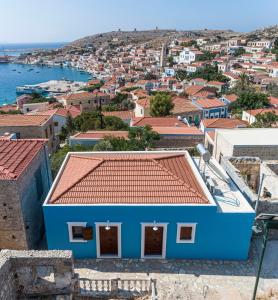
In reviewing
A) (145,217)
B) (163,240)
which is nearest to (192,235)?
(163,240)

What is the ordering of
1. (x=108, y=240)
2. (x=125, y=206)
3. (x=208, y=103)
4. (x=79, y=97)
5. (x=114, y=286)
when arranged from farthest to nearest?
(x=79, y=97) → (x=208, y=103) → (x=108, y=240) → (x=125, y=206) → (x=114, y=286)

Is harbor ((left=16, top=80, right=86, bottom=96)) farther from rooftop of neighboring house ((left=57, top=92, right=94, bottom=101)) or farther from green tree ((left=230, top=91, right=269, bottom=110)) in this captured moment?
green tree ((left=230, top=91, right=269, bottom=110))

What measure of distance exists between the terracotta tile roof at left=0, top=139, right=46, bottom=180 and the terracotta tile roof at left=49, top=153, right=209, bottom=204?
1922 mm

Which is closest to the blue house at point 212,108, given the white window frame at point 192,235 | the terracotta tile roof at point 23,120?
the terracotta tile roof at point 23,120

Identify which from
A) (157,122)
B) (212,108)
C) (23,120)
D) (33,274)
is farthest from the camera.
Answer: (212,108)

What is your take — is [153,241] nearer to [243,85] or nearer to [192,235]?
[192,235]

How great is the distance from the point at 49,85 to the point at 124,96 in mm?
53499

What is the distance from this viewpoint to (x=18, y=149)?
15.9 m

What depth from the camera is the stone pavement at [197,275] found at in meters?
12.4

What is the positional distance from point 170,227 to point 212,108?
173ft

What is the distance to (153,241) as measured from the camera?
46.3ft

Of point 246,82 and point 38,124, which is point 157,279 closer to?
point 38,124

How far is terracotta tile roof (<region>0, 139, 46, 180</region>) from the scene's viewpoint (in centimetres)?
1323

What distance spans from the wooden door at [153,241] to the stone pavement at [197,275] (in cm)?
46
